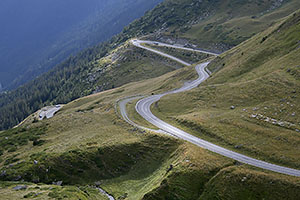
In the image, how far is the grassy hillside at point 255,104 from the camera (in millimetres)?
45688

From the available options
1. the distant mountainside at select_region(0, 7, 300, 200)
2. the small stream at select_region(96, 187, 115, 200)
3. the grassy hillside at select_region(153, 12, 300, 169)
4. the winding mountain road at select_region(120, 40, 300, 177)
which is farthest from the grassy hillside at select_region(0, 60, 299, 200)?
the grassy hillside at select_region(153, 12, 300, 169)

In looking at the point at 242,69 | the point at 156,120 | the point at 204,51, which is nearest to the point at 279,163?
the point at 156,120

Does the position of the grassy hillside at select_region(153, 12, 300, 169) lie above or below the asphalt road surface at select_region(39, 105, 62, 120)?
below

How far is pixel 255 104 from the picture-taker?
59.6 metres

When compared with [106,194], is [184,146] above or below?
below

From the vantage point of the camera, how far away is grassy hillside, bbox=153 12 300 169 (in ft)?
150

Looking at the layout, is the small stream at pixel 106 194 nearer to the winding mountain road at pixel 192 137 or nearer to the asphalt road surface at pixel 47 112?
the winding mountain road at pixel 192 137

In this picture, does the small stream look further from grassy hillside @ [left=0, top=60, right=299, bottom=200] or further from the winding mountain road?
the winding mountain road

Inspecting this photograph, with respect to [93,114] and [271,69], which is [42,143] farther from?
[271,69]

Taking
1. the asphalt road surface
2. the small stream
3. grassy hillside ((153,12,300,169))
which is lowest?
grassy hillside ((153,12,300,169))

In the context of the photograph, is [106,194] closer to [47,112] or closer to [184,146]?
[184,146]

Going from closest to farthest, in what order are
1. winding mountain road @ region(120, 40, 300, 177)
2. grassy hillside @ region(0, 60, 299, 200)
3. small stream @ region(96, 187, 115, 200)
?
grassy hillside @ region(0, 60, 299, 200) < winding mountain road @ region(120, 40, 300, 177) < small stream @ region(96, 187, 115, 200)

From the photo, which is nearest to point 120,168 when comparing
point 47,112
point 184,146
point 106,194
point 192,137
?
point 106,194

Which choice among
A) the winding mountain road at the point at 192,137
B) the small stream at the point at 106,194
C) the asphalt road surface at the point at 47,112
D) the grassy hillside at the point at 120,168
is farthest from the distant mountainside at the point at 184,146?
the asphalt road surface at the point at 47,112
